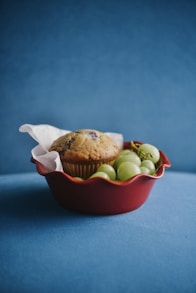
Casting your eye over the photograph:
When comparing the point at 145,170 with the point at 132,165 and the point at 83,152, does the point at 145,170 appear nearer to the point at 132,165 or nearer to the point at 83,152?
the point at 132,165

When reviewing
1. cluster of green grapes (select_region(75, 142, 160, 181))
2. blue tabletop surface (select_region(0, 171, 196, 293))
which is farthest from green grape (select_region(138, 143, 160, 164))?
blue tabletop surface (select_region(0, 171, 196, 293))

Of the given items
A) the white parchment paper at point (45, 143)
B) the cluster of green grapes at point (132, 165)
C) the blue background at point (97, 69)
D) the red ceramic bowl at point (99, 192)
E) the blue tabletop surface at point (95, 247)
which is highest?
the blue background at point (97, 69)

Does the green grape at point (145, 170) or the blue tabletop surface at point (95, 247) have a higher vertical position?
the green grape at point (145, 170)

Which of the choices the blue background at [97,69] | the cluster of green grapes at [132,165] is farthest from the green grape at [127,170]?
the blue background at [97,69]

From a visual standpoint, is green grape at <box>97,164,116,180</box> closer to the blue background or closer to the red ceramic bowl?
the red ceramic bowl

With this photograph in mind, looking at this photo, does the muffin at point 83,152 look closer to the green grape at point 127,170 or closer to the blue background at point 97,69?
the green grape at point 127,170
